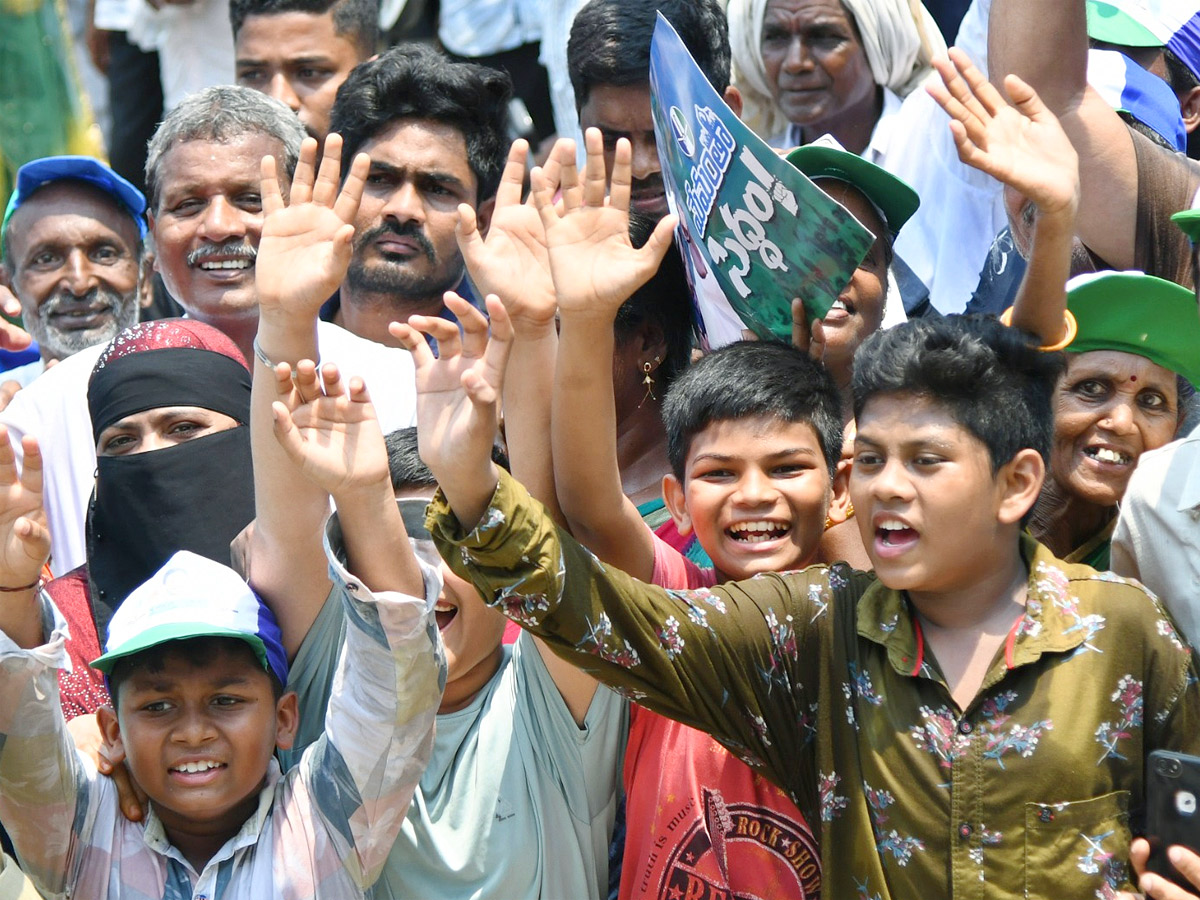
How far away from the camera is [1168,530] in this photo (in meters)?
2.99

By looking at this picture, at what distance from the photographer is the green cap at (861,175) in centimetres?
367

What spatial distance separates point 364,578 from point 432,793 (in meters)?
0.46

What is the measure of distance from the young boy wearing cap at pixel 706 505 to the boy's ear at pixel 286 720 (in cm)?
60

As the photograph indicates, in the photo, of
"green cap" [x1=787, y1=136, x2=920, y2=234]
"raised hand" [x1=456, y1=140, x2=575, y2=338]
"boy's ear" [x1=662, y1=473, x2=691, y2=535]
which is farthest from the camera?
"green cap" [x1=787, y1=136, x2=920, y2=234]

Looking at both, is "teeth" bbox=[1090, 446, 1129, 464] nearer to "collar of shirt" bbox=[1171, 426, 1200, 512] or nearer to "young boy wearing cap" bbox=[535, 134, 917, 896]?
"collar of shirt" bbox=[1171, 426, 1200, 512]

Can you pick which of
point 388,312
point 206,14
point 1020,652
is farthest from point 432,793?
point 206,14

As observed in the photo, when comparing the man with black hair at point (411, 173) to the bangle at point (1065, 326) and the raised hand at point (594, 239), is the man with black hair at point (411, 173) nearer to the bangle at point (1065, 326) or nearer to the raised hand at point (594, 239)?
the raised hand at point (594, 239)

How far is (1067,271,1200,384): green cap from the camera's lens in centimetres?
338

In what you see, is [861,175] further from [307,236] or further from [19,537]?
[19,537]

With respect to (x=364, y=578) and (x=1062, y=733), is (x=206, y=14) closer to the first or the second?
(x=364, y=578)

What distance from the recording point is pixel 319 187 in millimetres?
3129

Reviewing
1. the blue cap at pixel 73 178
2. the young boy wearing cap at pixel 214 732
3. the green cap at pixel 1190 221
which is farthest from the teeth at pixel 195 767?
the blue cap at pixel 73 178

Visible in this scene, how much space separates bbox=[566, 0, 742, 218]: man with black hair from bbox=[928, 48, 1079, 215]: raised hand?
4.62 ft

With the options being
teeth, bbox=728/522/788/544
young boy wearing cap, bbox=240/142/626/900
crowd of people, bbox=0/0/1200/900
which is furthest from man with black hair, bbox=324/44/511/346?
teeth, bbox=728/522/788/544
